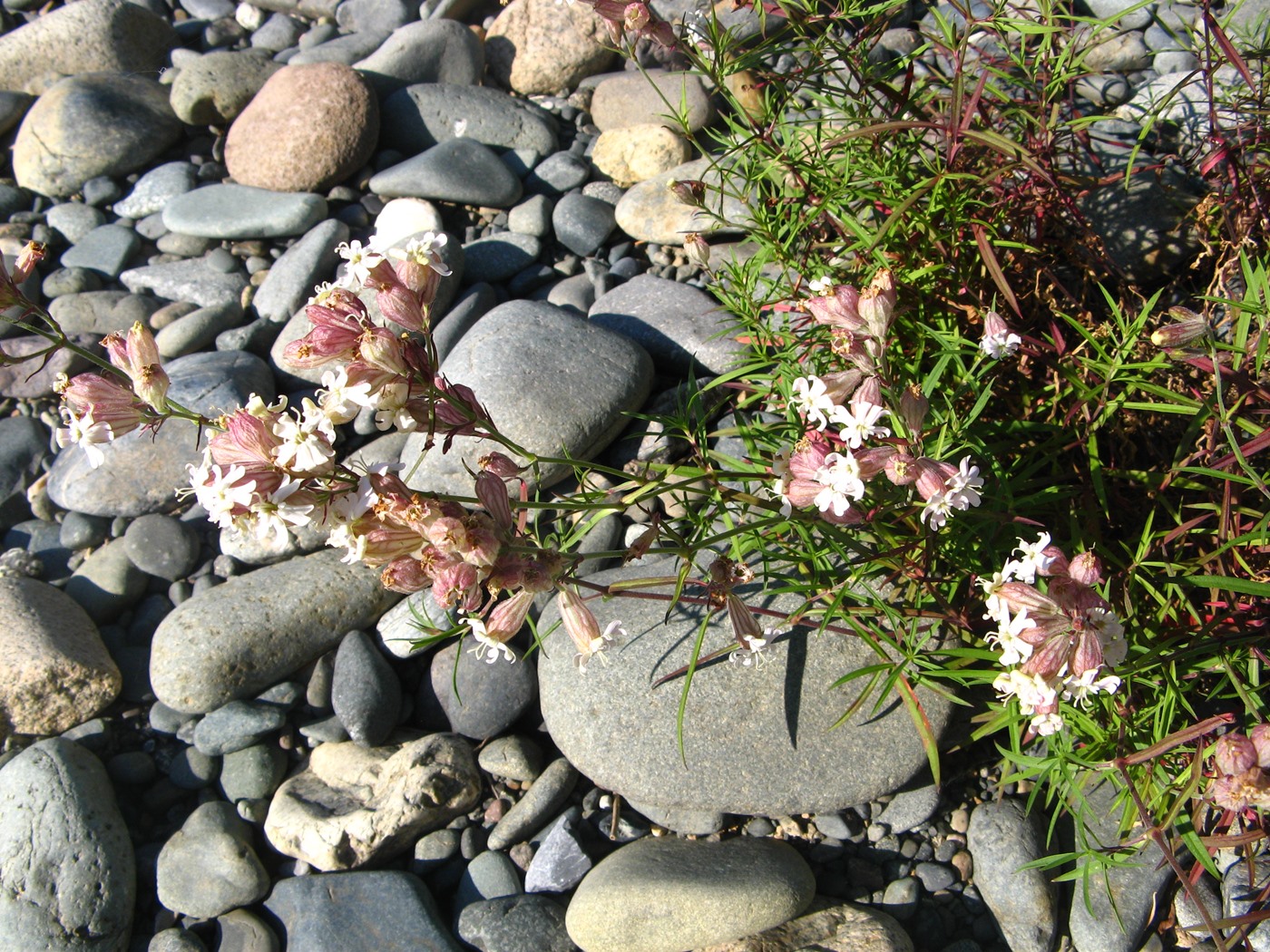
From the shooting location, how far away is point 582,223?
503cm

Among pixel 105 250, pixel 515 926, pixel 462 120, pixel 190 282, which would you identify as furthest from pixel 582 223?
pixel 515 926

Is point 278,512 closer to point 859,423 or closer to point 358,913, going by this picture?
point 859,423

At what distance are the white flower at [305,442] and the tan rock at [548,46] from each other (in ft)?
14.9

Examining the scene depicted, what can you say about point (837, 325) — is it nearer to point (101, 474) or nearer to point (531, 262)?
point (531, 262)

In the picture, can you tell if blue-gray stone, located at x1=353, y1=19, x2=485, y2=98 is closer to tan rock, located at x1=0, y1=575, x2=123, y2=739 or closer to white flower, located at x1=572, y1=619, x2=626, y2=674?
tan rock, located at x1=0, y1=575, x2=123, y2=739

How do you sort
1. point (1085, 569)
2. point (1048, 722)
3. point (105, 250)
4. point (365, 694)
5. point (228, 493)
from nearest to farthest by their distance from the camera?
1. point (228, 493)
2. point (1085, 569)
3. point (1048, 722)
4. point (365, 694)
5. point (105, 250)

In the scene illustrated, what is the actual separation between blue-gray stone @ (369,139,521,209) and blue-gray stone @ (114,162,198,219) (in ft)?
4.45

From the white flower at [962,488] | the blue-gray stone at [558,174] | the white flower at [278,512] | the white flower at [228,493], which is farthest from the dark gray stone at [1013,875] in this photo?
the blue-gray stone at [558,174]

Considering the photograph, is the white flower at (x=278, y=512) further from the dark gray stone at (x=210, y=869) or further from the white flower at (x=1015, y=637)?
the dark gray stone at (x=210, y=869)

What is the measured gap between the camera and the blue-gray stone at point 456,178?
5.29 m

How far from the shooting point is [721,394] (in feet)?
13.1

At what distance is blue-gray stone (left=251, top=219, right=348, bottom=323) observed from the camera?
5062 mm

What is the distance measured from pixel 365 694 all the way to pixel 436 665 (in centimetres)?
29

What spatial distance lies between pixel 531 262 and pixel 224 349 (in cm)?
166
